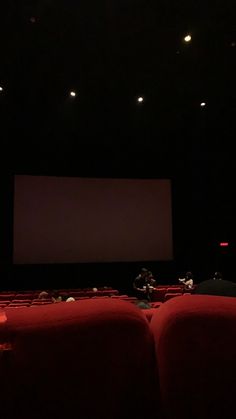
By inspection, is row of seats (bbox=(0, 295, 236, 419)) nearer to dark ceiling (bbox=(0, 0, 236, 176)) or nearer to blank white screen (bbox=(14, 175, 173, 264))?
dark ceiling (bbox=(0, 0, 236, 176))

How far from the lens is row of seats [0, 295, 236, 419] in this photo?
0.59 m

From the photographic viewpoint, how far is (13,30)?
22.6ft

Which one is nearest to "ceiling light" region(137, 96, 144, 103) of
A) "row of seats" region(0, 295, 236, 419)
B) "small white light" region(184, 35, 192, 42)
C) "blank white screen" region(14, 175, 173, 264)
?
"small white light" region(184, 35, 192, 42)

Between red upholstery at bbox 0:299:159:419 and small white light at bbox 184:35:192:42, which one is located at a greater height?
small white light at bbox 184:35:192:42

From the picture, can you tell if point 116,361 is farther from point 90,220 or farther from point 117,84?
point 90,220

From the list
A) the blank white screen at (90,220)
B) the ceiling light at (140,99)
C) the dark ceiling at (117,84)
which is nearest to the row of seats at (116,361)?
the dark ceiling at (117,84)

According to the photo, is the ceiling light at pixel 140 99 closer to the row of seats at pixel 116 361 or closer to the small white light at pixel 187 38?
the small white light at pixel 187 38

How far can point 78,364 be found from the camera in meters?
0.60

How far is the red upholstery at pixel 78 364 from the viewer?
1.92 ft

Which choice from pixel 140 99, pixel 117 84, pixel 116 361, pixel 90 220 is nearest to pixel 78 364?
pixel 116 361

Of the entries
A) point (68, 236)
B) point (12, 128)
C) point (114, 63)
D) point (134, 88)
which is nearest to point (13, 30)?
point (114, 63)

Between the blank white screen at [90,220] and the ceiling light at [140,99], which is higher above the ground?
the ceiling light at [140,99]

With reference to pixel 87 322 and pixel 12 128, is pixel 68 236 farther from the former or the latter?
pixel 87 322

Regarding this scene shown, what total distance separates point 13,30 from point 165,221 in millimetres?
8077
